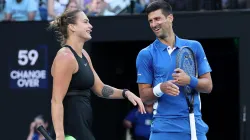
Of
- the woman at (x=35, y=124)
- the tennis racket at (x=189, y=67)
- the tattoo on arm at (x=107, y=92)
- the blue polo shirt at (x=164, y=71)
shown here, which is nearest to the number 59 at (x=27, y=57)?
the woman at (x=35, y=124)

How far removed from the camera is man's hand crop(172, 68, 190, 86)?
5.05 meters

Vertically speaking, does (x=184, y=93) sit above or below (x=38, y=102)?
above

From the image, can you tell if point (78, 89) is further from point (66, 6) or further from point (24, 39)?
point (24, 39)

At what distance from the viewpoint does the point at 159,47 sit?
545 cm

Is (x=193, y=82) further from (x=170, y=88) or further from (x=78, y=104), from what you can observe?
(x=78, y=104)

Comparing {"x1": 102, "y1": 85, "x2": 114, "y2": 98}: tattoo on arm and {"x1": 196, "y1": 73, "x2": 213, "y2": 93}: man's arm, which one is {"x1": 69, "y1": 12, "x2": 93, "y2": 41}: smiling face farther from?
{"x1": 196, "y1": 73, "x2": 213, "y2": 93}: man's arm

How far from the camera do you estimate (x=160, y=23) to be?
538 centimetres

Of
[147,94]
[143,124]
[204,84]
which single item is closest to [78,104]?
[147,94]

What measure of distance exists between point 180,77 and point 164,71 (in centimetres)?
29

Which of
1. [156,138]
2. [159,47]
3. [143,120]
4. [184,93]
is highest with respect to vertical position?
[159,47]

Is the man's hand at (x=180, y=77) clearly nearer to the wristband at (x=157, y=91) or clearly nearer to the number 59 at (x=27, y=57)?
the wristband at (x=157, y=91)

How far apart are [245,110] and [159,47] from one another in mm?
4704

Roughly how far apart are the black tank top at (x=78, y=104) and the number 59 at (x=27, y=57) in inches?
228

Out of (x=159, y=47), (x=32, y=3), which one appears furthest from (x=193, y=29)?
(x=159, y=47)
